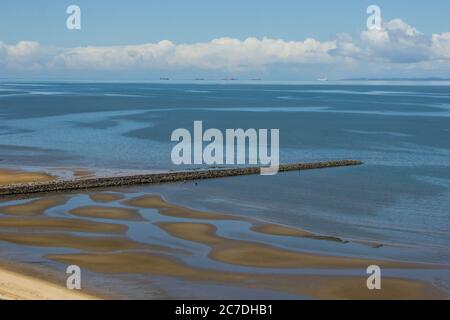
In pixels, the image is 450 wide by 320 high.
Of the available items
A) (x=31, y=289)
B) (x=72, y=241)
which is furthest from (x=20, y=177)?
(x=31, y=289)

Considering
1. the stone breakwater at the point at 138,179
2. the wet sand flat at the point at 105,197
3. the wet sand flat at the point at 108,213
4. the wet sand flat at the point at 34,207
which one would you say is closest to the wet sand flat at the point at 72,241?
the wet sand flat at the point at 108,213

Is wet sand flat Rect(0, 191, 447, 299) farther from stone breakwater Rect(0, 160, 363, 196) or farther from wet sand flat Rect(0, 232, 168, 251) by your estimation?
stone breakwater Rect(0, 160, 363, 196)

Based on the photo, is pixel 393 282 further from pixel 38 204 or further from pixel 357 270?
pixel 38 204

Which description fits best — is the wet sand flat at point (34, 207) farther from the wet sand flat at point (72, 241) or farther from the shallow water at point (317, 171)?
the shallow water at point (317, 171)

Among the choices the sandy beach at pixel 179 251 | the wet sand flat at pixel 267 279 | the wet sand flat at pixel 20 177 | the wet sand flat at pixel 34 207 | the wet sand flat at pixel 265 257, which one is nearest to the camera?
the wet sand flat at pixel 267 279

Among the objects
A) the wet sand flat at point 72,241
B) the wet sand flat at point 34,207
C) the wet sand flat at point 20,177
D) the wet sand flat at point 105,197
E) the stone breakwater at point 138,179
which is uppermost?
the wet sand flat at point 20,177

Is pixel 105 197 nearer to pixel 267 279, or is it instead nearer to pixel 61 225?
pixel 61 225

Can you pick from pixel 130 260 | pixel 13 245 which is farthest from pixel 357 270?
pixel 13 245

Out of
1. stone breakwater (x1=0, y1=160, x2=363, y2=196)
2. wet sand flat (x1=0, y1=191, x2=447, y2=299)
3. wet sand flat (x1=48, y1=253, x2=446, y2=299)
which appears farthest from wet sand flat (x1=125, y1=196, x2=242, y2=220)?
wet sand flat (x1=48, y1=253, x2=446, y2=299)
